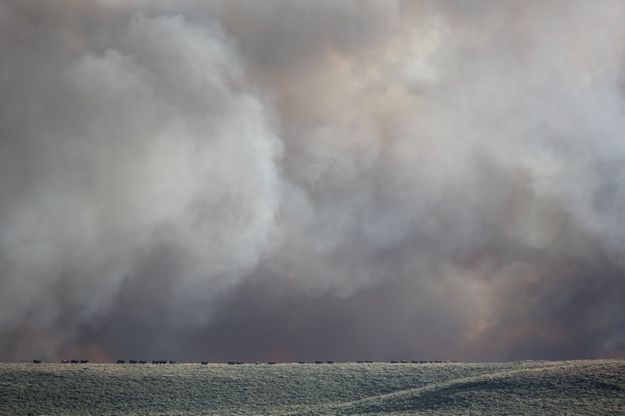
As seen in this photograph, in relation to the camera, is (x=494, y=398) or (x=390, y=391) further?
(x=390, y=391)

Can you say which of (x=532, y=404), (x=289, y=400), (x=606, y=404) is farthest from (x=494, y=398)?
(x=289, y=400)

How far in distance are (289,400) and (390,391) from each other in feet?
62.0

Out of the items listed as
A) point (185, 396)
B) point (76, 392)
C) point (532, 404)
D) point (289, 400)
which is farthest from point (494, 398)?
point (76, 392)

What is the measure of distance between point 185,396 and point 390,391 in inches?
1484

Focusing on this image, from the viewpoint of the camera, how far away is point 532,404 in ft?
562

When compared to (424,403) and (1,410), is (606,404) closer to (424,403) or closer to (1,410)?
(424,403)

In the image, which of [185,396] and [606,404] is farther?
[185,396]

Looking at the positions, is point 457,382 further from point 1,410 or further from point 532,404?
point 1,410

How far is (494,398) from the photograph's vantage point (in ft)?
579

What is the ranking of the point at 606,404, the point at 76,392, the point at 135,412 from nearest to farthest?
the point at 606,404 < the point at 135,412 < the point at 76,392

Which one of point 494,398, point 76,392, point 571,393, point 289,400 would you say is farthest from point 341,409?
point 76,392

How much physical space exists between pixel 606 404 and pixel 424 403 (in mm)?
29835

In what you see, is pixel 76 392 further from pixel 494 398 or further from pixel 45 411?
pixel 494 398

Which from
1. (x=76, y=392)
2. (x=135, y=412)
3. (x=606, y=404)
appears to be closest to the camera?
(x=606, y=404)
